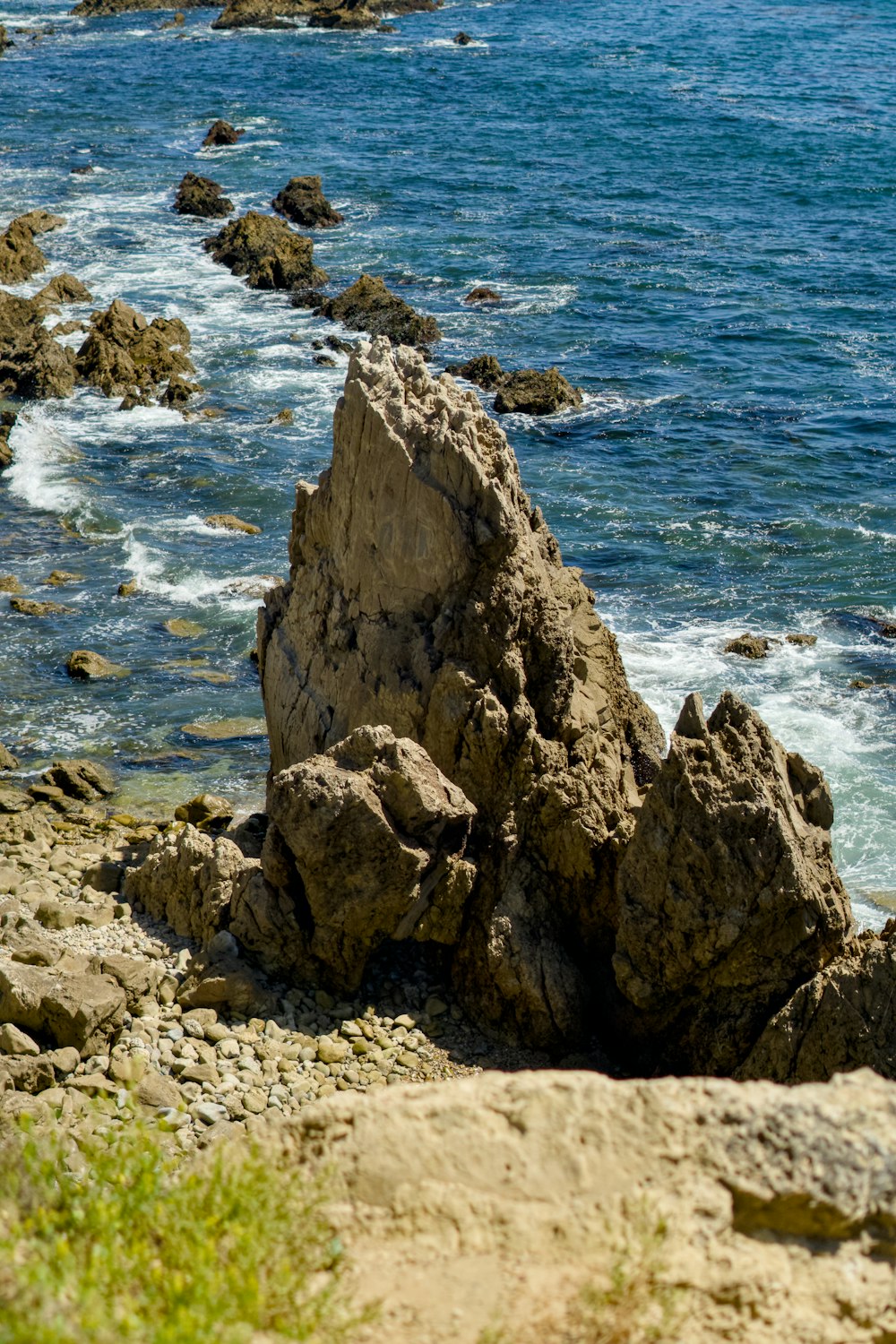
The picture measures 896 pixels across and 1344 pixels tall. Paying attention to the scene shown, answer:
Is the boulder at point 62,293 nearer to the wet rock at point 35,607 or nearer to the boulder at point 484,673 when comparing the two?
the wet rock at point 35,607

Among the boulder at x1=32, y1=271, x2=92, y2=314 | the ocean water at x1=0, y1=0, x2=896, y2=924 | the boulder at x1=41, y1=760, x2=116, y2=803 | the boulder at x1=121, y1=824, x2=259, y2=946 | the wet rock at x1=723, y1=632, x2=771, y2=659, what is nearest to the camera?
the boulder at x1=121, y1=824, x2=259, y2=946

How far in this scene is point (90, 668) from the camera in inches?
1016

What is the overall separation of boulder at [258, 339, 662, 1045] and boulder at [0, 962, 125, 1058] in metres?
3.64

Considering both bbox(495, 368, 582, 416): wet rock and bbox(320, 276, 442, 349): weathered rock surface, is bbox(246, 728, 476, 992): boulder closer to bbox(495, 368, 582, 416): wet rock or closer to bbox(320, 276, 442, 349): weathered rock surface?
bbox(495, 368, 582, 416): wet rock

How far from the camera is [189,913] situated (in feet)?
52.0

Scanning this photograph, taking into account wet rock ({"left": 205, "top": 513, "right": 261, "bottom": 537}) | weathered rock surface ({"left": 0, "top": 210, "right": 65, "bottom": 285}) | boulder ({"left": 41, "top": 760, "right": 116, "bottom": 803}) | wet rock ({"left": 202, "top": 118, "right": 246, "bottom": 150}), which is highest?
wet rock ({"left": 202, "top": 118, "right": 246, "bottom": 150})

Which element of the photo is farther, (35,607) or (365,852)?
(35,607)

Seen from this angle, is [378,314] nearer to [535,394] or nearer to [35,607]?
[535,394]

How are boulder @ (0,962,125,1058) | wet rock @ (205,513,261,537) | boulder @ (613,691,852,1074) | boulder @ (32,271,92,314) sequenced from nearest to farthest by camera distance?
boulder @ (0,962,125,1058) → boulder @ (613,691,852,1074) → wet rock @ (205,513,261,537) → boulder @ (32,271,92,314)

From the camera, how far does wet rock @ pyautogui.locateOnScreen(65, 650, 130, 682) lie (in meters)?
25.8

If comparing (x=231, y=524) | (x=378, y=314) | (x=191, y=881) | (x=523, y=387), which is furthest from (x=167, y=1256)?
(x=378, y=314)

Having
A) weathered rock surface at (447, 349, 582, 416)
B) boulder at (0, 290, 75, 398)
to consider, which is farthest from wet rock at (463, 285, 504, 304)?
boulder at (0, 290, 75, 398)

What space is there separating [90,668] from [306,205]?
33.3 m

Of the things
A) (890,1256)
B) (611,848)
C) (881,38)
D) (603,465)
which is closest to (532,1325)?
(890,1256)
